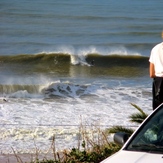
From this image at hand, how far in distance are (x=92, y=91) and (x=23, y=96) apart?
2.16m

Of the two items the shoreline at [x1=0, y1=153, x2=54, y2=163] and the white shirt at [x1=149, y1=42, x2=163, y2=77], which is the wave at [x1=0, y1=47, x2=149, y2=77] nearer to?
the shoreline at [x1=0, y1=153, x2=54, y2=163]

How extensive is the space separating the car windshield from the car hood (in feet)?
0.42

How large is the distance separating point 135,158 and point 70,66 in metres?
20.4

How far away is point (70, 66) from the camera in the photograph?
1016 inches

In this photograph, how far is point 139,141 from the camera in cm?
591

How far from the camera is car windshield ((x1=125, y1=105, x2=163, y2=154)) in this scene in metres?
5.77

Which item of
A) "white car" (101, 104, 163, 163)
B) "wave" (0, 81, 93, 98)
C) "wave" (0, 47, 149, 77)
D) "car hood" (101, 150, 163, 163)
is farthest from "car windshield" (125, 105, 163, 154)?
"wave" (0, 47, 149, 77)

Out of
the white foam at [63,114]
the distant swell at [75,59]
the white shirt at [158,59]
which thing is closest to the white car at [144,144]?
the white shirt at [158,59]

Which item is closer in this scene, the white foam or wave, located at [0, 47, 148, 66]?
the white foam

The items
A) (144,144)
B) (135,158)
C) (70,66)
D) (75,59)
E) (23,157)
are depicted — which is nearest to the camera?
(135,158)

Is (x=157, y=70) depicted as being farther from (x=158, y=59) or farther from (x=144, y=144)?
(x=144, y=144)

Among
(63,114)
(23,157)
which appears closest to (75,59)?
(63,114)

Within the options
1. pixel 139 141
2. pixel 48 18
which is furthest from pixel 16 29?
pixel 139 141

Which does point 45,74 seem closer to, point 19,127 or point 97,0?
point 19,127
